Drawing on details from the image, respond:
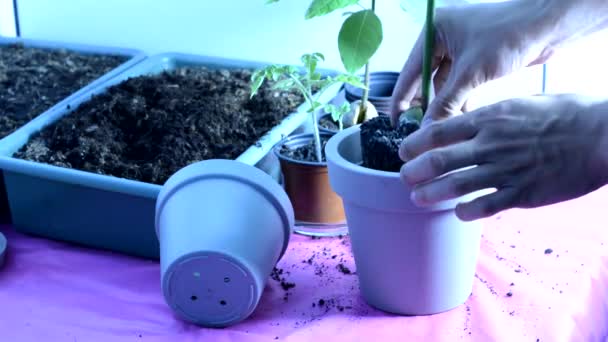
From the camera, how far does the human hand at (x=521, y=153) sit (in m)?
0.66

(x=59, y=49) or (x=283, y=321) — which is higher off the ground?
(x=59, y=49)

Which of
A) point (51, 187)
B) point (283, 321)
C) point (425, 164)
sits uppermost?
point (425, 164)

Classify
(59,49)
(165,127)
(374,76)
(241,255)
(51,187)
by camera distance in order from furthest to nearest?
(59,49) < (374,76) < (165,127) < (51,187) < (241,255)

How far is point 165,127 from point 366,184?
18.2 inches

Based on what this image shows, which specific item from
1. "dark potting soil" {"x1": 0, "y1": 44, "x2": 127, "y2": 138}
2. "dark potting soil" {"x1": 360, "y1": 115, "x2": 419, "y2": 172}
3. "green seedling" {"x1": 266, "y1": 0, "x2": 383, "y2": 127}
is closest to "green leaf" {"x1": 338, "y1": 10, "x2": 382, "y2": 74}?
"green seedling" {"x1": 266, "y1": 0, "x2": 383, "y2": 127}

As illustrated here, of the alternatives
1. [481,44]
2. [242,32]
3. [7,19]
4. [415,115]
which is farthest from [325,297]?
[7,19]

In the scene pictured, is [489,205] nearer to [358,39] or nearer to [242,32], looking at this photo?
[358,39]

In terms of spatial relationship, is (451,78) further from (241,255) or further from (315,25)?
(315,25)

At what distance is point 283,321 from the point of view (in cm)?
87

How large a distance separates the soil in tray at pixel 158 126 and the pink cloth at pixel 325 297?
5.1 inches

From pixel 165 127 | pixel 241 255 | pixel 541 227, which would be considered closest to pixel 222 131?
pixel 165 127

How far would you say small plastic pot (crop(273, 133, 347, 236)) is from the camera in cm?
103

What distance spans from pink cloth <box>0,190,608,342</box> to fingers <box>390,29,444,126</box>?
23 centimetres

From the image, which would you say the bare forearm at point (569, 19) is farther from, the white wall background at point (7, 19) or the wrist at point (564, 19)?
the white wall background at point (7, 19)
